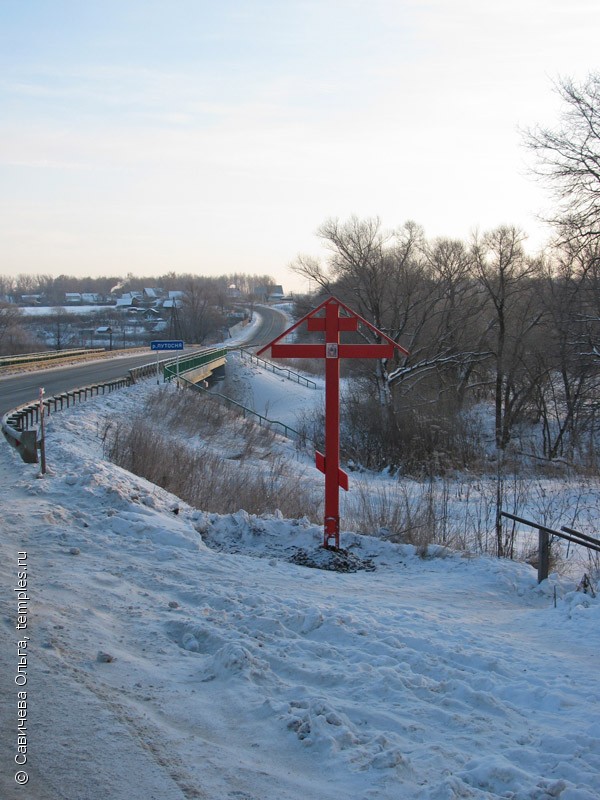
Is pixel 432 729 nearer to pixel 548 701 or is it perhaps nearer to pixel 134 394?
pixel 548 701

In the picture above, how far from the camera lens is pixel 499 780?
11.7 feet

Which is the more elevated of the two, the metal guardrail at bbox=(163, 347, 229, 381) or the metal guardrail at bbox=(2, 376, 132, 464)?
the metal guardrail at bbox=(163, 347, 229, 381)

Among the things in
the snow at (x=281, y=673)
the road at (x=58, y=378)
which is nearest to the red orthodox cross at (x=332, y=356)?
the snow at (x=281, y=673)

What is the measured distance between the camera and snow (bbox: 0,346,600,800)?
3596 millimetres

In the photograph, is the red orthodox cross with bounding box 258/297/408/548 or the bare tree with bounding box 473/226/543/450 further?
the bare tree with bounding box 473/226/543/450

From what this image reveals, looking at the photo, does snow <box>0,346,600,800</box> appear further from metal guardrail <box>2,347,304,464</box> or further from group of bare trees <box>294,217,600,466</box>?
group of bare trees <box>294,217,600,466</box>

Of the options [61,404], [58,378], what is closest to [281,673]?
[61,404]

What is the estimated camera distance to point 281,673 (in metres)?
4.80

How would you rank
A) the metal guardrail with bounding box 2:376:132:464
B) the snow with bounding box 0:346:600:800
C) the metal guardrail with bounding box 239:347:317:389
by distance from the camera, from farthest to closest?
the metal guardrail with bounding box 239:347:317:389
the metal guardrail with bounding box 2:376:132:464
the snow with bounding box 0:346:600:800

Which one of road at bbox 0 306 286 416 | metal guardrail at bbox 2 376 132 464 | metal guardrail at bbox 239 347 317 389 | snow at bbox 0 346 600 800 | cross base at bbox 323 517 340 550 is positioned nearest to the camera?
snow at bbox 0 346 600 800

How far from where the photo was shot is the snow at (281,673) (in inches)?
142

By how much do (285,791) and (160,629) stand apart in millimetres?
2213

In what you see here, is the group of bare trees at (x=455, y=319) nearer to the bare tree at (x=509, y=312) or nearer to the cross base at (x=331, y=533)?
the bare tree at (x=509, y=312)

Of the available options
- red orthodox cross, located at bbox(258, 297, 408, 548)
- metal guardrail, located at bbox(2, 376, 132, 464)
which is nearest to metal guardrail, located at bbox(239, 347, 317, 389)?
metal guardrail, located at bbox(2, 376, 132, 464)
